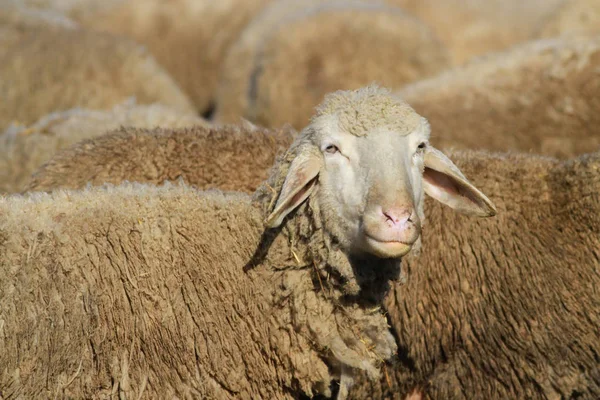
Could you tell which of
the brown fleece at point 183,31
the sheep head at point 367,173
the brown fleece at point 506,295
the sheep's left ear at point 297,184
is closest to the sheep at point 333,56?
the brown fleece at point 183,31

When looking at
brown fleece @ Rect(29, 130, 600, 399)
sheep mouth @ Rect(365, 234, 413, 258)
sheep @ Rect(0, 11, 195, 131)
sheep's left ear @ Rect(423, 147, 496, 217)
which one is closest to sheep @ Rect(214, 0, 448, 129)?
sheep @ Rect(0, 11, 195, 131)

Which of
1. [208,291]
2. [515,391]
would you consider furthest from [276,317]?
[515,391]

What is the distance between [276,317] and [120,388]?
72 centimetres

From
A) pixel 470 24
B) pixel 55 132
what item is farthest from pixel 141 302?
pixel 470 24

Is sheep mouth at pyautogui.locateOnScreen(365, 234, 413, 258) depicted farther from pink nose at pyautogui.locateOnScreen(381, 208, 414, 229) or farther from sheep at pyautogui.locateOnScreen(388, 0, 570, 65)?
sheep at pyautogui.locateOnScreen(388, 0, 570, 65)

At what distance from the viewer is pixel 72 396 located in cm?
349

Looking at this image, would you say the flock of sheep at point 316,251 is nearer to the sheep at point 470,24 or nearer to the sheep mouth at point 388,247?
the sheep mouth at point 388,247

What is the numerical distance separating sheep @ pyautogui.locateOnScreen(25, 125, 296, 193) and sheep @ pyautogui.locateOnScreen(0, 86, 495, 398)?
664 mm

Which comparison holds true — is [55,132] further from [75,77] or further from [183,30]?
[183,30]

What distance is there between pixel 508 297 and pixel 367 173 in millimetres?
1318

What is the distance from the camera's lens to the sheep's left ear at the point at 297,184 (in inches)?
139

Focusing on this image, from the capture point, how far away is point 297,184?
355 centimetres

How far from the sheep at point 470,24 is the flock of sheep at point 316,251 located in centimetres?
465

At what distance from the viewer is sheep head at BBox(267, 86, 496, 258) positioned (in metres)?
3.37
